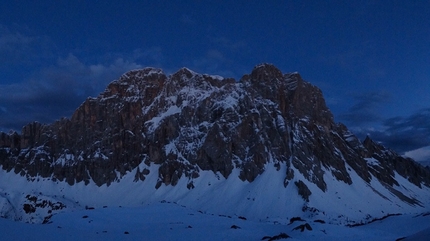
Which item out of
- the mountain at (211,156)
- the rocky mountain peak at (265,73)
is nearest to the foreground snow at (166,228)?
the mountain at (211,156)

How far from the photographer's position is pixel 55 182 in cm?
12200

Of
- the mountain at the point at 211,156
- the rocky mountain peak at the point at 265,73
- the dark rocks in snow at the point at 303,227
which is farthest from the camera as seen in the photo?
the rocky mountain peak at the point at 265,73

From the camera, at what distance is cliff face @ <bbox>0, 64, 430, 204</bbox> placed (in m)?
108

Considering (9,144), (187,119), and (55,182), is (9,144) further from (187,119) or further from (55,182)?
(187,119)

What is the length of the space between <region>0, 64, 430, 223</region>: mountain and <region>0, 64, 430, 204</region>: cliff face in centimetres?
42

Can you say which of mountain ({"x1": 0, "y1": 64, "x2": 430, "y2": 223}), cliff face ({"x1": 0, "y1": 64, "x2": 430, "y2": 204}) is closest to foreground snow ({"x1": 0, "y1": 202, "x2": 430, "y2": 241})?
mountain ({"x1": 0, "y1": 64, "x2": 430, "y2": 223})

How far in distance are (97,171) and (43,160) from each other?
24306 millimetres

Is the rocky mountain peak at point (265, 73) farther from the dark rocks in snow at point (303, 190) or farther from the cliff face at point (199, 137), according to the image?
the dark rocks in snow at point (303, 190)

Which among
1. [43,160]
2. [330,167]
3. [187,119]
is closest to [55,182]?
[43,160]

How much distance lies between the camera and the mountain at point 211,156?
3698 inches

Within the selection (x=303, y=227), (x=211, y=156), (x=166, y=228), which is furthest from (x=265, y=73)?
(x=166, y=228)

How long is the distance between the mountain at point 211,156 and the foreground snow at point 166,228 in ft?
160

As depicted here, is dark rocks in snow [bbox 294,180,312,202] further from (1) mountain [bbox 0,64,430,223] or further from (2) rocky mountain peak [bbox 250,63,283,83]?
(2) rocky mountain peak [bbox 250,63,283,83]

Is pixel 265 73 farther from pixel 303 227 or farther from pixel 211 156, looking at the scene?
pixel 303 227
